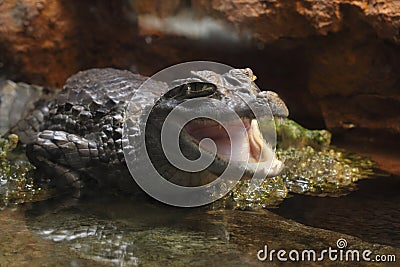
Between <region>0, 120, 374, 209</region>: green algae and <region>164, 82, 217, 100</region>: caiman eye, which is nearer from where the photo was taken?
A: <region>164, 82, 217, 100</region>: caiman eye

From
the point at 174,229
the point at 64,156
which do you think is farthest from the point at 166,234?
the point at 64,156

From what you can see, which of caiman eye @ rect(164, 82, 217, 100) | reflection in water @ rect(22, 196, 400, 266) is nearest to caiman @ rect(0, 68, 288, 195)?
caiman eye @ rect(164, 82, 217, 100)

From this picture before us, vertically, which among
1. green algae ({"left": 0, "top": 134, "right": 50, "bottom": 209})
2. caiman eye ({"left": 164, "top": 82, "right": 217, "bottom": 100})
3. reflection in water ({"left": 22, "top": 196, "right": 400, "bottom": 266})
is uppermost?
caiman eye ({"left": 164, "top": 82, "right": 217, "bottom": 100})

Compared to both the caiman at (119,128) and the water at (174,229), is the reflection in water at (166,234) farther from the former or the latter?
the caiman at (119,128)

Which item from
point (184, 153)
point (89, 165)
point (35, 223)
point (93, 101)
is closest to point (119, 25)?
point (93, 101)

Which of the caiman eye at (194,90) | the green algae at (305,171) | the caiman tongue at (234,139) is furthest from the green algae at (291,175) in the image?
the caiman eye at (194,90)

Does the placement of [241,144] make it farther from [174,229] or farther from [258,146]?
[174,229]

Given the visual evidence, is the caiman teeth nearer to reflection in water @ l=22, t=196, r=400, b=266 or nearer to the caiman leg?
reflection in water @ l=22, t=196, r=400, b=266
